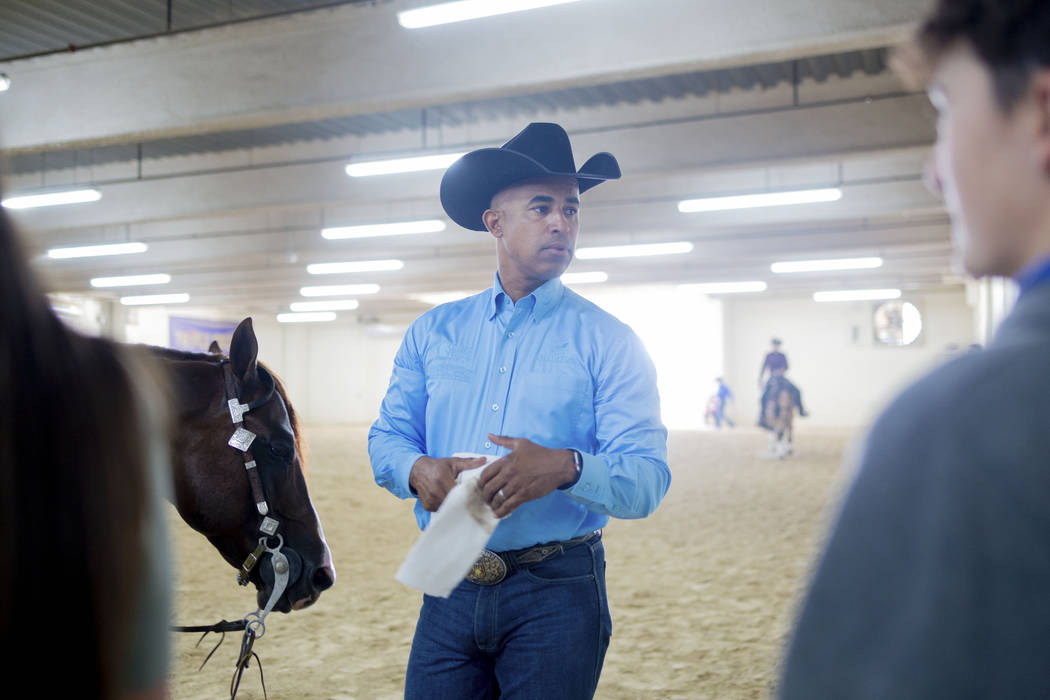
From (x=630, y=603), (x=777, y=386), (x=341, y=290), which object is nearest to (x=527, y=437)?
(x=630, y=603)

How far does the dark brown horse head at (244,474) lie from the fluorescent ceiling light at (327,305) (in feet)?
77.0

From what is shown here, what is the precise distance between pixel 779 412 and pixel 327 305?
642 inches

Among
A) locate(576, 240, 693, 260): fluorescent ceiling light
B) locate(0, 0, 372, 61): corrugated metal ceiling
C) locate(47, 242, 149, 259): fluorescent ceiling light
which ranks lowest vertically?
locate(47, 242, 149, 259): fluorescent ceiling light

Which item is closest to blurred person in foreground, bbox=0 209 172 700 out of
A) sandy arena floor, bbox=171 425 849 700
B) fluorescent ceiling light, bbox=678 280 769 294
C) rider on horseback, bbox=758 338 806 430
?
sandy arena floor, bbox=171 425 849 700

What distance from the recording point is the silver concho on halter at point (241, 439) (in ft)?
7.26

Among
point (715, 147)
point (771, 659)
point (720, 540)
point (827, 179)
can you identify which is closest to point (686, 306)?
point (827, 179)

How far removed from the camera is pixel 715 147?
9.30 m

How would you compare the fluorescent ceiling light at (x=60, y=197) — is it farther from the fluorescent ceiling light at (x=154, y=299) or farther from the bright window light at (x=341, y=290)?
the fluorescent ceiling light at (x=154, y=299)

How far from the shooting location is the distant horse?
1417cm

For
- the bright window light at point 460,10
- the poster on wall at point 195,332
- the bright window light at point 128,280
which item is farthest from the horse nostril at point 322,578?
the poster on wall at point 195,332

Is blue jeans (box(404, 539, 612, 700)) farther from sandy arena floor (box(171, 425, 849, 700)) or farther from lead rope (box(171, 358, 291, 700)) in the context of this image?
sandy arena floor (box(171, 425, 849, 700))

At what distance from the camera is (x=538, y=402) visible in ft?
5.57

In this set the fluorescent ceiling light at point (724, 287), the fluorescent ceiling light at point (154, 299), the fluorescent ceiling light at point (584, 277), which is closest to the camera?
the fluorescent ceiling light at point (584, 277)

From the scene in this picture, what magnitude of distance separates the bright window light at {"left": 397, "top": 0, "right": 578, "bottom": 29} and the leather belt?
4.42 meters
